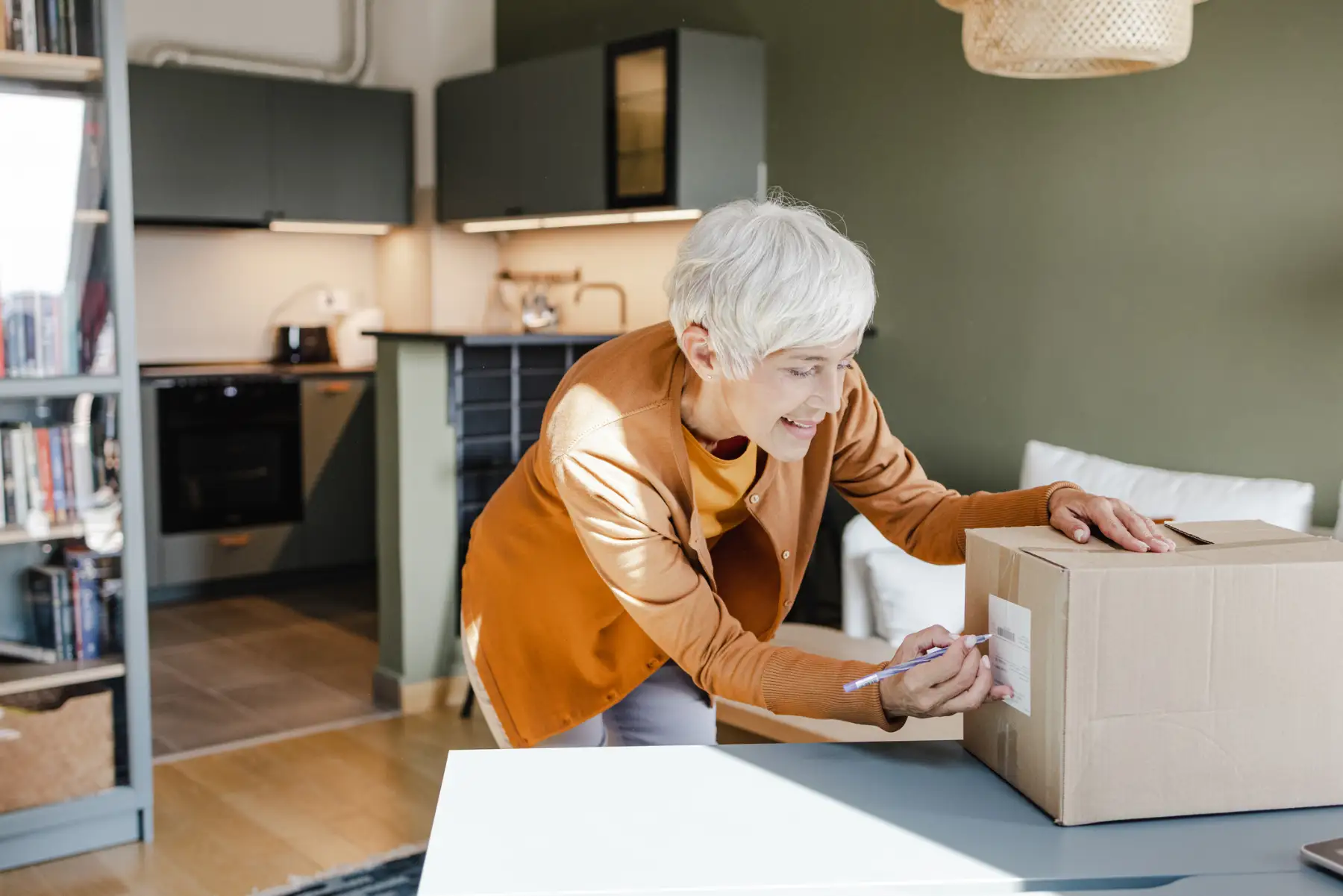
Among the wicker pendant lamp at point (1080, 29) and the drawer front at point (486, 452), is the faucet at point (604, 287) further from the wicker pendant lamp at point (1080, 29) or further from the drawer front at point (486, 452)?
the wicker pendant lamp at point (1080, 29)

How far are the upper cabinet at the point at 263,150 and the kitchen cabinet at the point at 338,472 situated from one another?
2.40 ft

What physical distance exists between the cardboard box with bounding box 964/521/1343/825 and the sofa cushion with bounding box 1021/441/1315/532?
1372 millimetres

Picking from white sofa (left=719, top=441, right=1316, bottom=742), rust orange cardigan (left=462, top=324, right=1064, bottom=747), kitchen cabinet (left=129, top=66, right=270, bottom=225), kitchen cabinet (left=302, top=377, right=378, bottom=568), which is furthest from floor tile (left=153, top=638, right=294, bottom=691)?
rust orange cardigan (left=462, top=324, right=1064, bottom=747)

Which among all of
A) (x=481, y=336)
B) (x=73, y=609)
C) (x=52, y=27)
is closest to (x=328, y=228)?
(x=481, y=336)

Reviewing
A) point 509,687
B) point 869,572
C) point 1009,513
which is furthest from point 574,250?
point 1009,513

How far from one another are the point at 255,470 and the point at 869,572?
3.01 m

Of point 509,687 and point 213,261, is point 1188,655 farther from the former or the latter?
point 213,261

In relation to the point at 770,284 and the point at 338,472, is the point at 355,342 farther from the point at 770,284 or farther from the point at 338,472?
the point at 770,284

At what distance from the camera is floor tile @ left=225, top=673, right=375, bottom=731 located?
375 centimetres

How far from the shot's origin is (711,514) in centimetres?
A: 175

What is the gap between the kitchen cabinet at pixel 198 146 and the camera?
495cm

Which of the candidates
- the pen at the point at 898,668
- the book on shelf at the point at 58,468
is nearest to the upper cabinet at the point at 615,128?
the book on shelf at the point at 58,468

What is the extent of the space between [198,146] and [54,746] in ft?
9.65

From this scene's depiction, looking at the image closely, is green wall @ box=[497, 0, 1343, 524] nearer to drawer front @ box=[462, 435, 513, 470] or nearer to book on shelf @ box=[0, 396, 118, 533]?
drawer front @ box=[462, 435, 513, 470]
